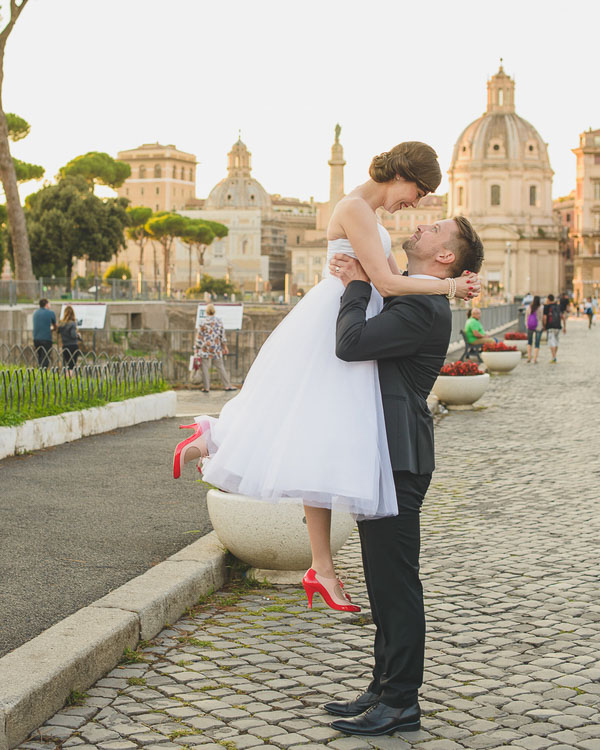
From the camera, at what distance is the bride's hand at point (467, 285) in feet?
12.1

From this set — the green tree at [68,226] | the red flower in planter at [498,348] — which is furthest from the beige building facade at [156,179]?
the red flower in planter at [498,348]

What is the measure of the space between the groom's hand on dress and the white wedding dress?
0.11 ft

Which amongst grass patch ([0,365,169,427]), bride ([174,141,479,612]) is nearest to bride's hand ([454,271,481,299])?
bride ([174,141,479,612])

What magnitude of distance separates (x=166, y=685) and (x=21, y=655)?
53 cm

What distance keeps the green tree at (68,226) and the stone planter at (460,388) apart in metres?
39.7

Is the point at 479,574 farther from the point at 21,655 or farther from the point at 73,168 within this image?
the point at 73,168

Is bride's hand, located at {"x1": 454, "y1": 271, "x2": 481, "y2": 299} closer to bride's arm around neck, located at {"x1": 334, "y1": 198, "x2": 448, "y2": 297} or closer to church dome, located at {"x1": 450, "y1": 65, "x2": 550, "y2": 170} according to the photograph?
bride's arm around neck, located at {"x1": 334, "y1": 198, "x2": 448, "y2": 297}

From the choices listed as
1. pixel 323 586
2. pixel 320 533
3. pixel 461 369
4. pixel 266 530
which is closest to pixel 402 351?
pixel 320 533

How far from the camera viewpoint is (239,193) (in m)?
156

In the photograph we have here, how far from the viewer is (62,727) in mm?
3588

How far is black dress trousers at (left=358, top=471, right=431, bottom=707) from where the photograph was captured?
3529 mm

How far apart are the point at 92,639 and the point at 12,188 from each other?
96.9 ft

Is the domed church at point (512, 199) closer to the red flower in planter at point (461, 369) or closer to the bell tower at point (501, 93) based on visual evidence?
the bell tower at point (501, 93)

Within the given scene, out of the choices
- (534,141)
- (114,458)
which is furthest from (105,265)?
(114,458)
